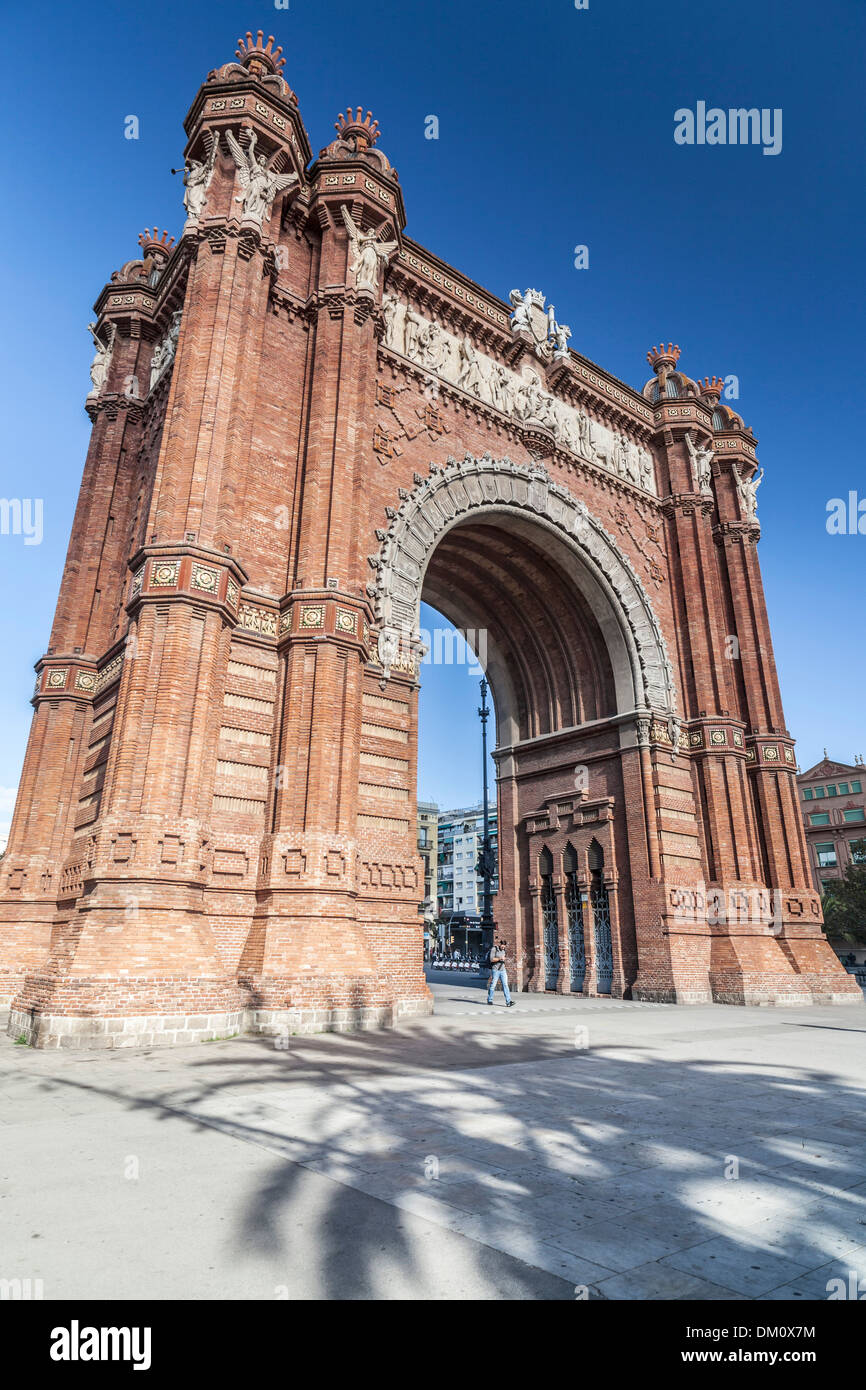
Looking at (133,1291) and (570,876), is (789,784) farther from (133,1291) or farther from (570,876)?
(133,1291)

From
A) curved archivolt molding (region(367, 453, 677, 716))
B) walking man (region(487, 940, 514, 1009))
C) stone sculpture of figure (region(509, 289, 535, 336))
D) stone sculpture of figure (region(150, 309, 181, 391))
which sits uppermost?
stone sculpture of figure (region(509, 289, 535, 336))

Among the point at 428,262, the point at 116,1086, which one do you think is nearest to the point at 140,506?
the point at 428,262

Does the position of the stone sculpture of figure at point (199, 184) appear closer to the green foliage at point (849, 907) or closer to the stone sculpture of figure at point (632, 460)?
the stone sculpture of figure at point (632, 460)

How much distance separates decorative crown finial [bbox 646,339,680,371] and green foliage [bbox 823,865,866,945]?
39634mm

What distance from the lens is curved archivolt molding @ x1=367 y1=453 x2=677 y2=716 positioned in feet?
54.4

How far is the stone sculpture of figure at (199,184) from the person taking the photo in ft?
50.5

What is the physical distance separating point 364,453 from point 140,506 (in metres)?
5.75

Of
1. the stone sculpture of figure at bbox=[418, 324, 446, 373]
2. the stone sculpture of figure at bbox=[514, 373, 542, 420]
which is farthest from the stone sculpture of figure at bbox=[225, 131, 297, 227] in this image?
the stone sculpture of figure at bbox=[514, 373, 542, 420]

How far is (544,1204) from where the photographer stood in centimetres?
399

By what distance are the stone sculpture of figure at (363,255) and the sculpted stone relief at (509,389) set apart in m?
1.07

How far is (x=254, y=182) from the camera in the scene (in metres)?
15.6

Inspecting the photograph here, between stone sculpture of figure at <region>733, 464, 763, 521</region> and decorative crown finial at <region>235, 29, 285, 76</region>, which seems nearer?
decorative crown finial at <region>235, 29, 285, 76</region>

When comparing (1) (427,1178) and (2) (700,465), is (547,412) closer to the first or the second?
(2) (700,465)

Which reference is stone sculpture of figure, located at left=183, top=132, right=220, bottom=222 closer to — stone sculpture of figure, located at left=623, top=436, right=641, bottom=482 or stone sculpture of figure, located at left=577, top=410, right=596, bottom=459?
stone sculpture of figure, located at left=577, top=410, right=596, bottom=459
